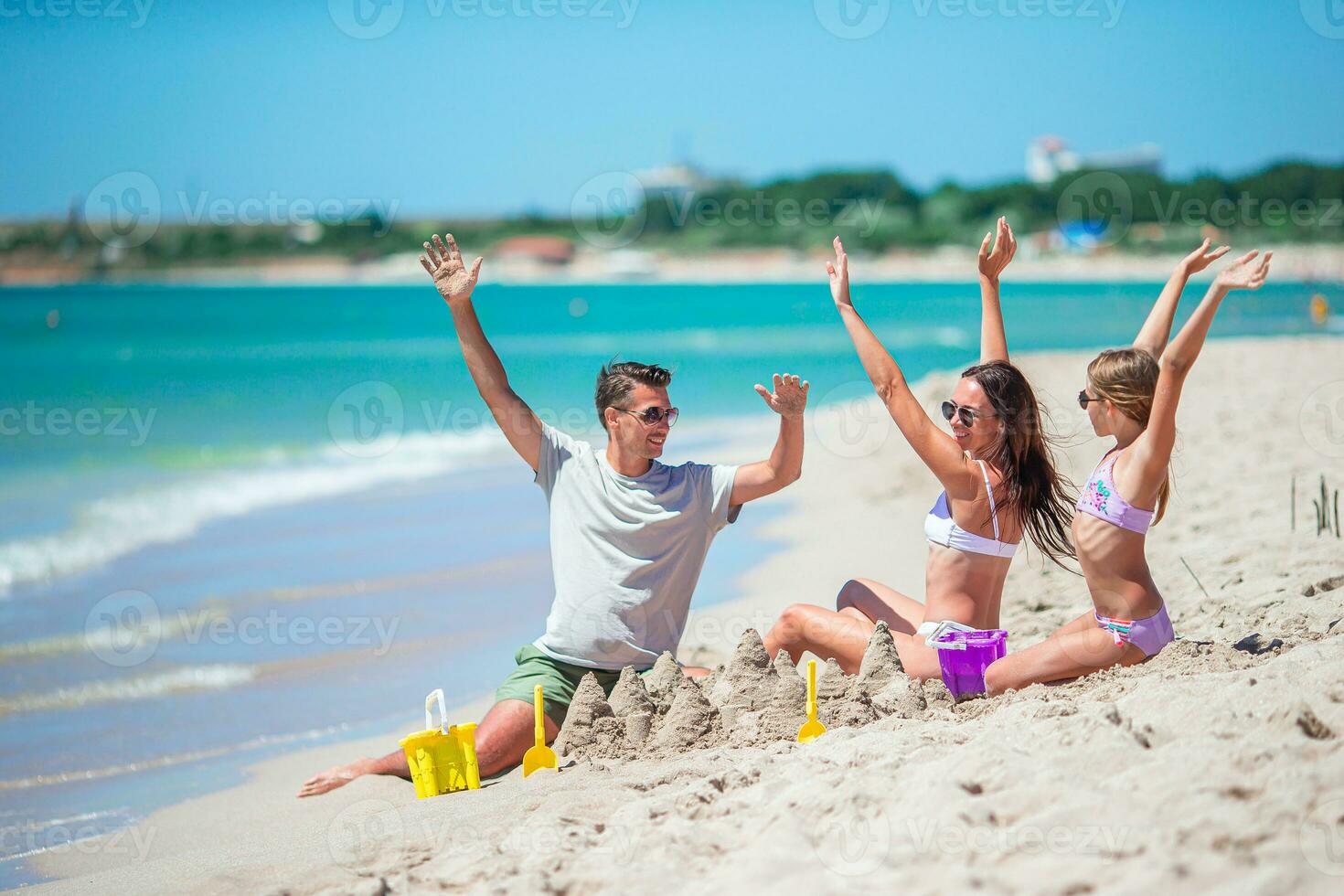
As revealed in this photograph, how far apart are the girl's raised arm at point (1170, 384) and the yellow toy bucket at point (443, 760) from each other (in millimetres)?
2404

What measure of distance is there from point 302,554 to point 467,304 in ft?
15.1

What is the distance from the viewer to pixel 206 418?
62.7 ft

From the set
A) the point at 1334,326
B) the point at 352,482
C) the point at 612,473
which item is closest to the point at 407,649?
the point at 612,473

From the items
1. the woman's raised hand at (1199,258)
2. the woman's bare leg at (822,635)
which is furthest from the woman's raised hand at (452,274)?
the woman's raised hand at (1199,258)

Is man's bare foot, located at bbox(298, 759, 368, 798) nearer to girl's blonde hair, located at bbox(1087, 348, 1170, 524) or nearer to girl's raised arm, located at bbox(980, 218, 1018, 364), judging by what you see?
girl's raised arm, located at bbox(980, 218, 1018, 364)

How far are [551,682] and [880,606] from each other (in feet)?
4.17

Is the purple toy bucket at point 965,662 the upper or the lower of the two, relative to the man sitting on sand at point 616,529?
lower

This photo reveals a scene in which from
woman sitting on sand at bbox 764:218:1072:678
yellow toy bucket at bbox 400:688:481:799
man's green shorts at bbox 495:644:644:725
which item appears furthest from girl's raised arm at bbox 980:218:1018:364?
yellow toy bucket at bbox 400:688:481:799

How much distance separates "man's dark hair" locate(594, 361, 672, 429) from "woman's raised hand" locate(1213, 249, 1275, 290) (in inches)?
74.9

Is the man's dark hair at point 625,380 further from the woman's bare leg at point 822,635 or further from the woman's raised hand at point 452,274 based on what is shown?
the woman's bare leg at point 822,635

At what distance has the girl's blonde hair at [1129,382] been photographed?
3832mm

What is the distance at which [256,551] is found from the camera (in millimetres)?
8680

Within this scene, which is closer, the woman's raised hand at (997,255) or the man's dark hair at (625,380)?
the man's dark hair at (625,380)

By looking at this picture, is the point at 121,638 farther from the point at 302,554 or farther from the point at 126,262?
the point at 126,262
